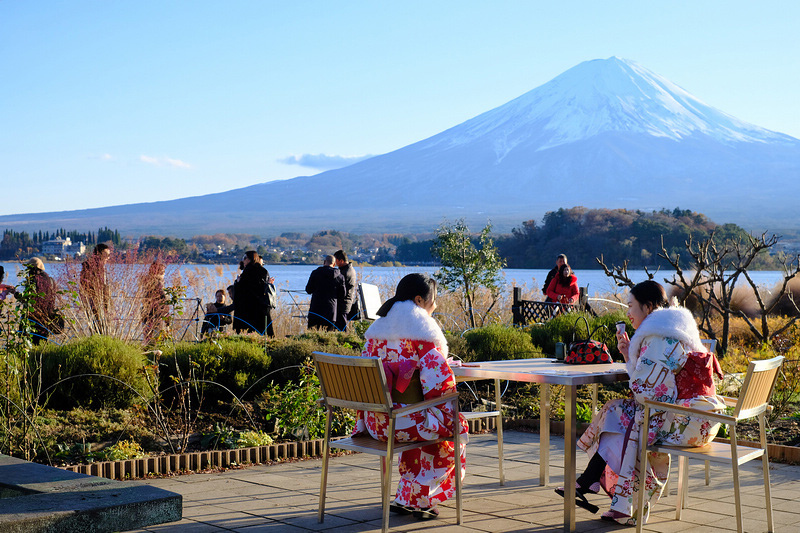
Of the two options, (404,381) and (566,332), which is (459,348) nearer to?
(566,332)

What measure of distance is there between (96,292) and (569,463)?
5.58 metres

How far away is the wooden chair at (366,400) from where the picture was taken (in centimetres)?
406

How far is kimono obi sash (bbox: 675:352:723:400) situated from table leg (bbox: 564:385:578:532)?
503 millimetres

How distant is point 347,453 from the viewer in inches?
238

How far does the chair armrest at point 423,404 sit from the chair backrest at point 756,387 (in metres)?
1.30

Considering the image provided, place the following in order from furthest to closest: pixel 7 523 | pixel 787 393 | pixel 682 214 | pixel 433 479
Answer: pixel 682 214, pixel 787 393, pixel 433 479, pixel 7 523

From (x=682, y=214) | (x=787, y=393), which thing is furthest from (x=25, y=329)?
(x=682, y=214)

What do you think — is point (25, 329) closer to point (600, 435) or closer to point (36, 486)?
point (36, 486)

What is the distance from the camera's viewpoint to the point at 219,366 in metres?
7.16

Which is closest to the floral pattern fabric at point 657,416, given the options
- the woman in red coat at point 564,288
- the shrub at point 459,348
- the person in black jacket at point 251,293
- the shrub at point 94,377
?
the shrub at point 94,377

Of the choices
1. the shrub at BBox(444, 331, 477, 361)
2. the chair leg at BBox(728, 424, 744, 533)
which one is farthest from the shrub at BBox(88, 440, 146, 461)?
the shrub at BBox(444, 331, 477, 361)

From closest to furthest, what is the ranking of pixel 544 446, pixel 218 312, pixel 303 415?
pixel 544 446
pixel 303 415
pixel 218 312

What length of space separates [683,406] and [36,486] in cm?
272

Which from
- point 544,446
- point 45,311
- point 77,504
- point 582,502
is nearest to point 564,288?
point 45,311
